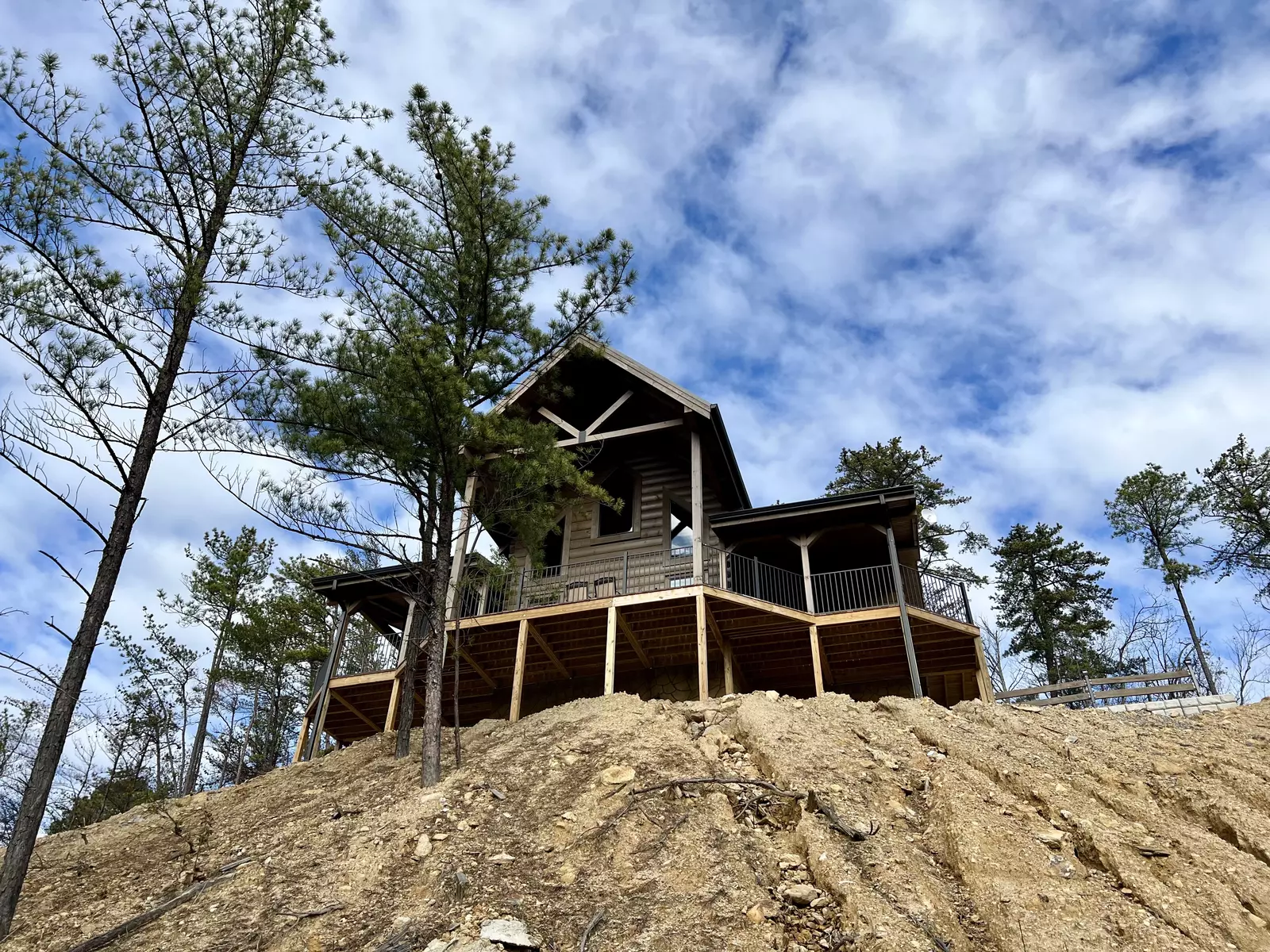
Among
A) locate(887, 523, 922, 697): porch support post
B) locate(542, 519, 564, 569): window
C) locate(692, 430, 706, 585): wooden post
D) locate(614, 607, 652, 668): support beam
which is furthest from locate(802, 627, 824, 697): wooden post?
locate(542, 519, 564, 569): window

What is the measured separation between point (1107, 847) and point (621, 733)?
206 inches

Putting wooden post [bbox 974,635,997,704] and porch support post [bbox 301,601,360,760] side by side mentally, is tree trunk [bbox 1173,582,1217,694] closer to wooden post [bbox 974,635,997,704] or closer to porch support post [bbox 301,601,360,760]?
wooden post [bbox 974,635,997,704]

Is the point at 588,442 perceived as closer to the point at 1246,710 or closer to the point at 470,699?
the point at 470,699

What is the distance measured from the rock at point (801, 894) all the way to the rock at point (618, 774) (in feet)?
8.13

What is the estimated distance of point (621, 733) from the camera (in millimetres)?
10023

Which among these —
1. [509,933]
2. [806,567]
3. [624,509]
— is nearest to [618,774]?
[509,933]

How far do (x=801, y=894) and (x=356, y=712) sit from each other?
48.1 feet

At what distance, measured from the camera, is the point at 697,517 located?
14.7m

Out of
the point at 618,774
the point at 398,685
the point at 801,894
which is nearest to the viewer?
the point at 801,894

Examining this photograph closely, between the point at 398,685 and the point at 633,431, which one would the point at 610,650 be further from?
the point at 398,685

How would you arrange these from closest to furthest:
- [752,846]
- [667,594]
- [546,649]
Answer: [752,846] → [667,594] → [546,649]

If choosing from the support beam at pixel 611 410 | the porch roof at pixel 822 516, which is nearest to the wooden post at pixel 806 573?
the porch roof at pixel 822 516

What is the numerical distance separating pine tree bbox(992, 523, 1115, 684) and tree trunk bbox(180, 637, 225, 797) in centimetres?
2464

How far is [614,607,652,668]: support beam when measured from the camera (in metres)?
14.8
